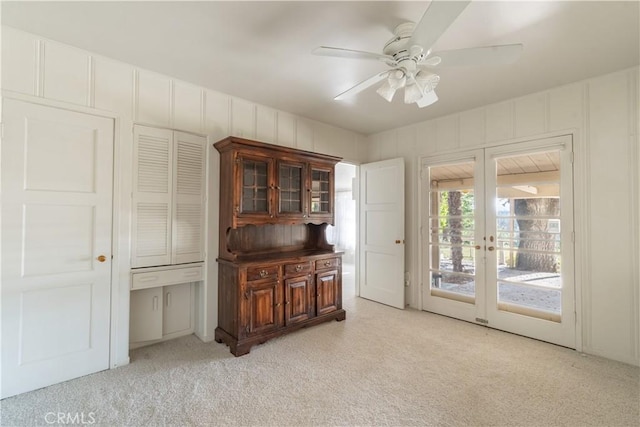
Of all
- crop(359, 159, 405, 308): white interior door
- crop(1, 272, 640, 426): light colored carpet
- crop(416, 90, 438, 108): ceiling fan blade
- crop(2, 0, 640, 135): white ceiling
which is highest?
A: crop(2, 0, 640, 135): white ceiling

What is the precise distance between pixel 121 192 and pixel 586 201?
4.34 m

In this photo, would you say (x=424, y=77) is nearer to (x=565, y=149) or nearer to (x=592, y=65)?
(x=592, y=65)

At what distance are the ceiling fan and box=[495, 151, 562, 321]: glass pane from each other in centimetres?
177

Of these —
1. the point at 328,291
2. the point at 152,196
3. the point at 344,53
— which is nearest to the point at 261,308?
the point at 328,291

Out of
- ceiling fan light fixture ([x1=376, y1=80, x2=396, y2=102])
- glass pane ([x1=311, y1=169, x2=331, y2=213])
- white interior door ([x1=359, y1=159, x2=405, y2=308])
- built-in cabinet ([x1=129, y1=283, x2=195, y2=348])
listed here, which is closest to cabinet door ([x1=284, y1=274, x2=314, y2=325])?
glass pane ([x1=311, y1=169, x2=331, y2=213])

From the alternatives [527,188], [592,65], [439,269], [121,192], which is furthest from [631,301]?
[121,192]

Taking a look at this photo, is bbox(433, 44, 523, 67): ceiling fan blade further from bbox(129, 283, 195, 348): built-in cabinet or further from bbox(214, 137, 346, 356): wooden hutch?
bbox(129, 283, 195, 348): built-in cabinet

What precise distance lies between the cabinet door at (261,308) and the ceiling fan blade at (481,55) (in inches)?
96.5

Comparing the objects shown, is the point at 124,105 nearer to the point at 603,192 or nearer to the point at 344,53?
the point at 344,53

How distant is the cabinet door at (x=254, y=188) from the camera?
9.62 ft

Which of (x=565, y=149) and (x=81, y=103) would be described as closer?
(x=81, y=103)

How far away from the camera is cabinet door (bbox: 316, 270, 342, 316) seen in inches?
136

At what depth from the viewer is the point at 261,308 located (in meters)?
2.97

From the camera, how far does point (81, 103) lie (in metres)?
2.42
